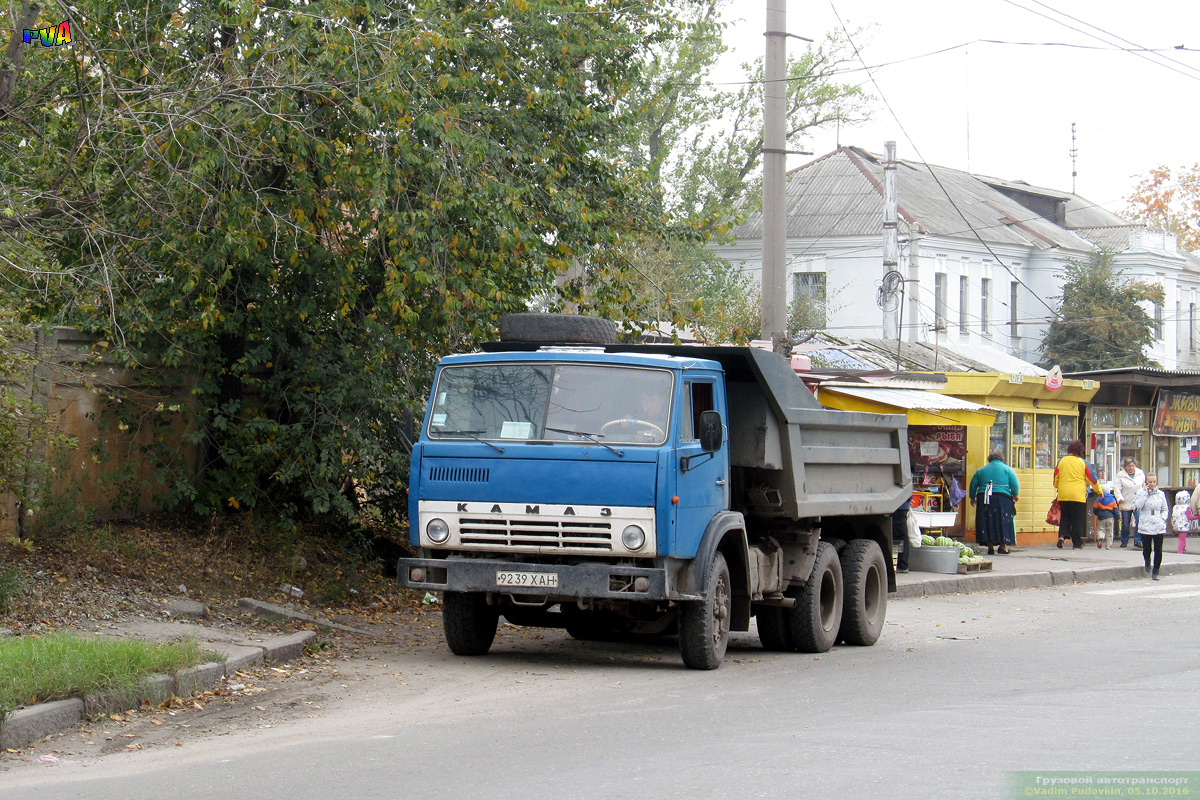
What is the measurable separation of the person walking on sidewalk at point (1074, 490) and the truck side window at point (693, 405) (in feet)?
48.9

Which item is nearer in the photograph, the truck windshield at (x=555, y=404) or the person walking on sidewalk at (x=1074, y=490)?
the truck windshield at (x=555, y=404)

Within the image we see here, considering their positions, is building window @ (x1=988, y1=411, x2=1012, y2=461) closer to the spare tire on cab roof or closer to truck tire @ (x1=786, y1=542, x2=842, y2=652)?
truck tire @ (x1=786, y1=542, x2=842, y2=652)

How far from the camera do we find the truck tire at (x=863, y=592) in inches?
464

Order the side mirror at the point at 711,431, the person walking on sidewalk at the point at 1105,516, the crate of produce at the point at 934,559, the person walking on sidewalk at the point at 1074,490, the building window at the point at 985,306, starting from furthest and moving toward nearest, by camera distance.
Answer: the building window at the point at 985,306 < the person walking on sidewalk at the point at 1105,516 < the person walking on sidewalk at the point at 1074,490 < the crate of produce at the point at 934,559 < the side mirror at the point at 711,431

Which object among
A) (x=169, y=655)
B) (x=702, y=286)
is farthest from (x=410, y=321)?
(x=702, y=286)

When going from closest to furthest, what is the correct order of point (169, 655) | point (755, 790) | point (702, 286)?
point (755, 790) < point (169, 655) < point (702, 286)

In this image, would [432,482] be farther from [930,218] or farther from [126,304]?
[930,218]

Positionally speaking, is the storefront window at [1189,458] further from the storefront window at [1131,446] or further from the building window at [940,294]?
the building window at [940,294]

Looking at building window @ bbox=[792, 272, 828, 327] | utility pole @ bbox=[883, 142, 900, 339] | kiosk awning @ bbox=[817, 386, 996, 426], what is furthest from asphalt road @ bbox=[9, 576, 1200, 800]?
building window @ bbox=[792, 272, 828, 327]

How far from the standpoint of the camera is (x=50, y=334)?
1084 cm

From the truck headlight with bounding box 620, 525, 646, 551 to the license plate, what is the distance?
21.1 inches

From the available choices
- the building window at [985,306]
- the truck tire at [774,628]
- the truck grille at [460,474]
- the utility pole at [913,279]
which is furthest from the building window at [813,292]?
the truck grille at [460,474]

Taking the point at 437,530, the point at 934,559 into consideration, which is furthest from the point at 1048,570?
the point at 437,530

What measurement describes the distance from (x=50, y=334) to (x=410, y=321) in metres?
3.07
